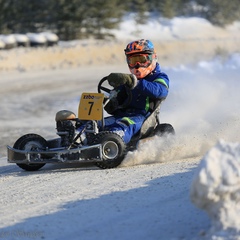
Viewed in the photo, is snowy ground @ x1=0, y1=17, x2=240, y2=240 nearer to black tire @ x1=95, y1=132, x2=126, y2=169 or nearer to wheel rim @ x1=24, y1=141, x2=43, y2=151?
black tire @ x1=95, y1=132, x2=126, y2=169

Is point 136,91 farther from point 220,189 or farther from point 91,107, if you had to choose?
point 220,189

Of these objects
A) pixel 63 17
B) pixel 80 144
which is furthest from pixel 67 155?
pixel 63 17

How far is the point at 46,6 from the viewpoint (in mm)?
42750

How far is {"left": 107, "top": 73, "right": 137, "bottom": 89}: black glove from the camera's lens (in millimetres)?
7688

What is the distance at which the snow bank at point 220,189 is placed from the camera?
13.7 feet

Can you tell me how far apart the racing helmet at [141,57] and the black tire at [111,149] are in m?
1.10

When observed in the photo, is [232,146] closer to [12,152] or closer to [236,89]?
[12,152]

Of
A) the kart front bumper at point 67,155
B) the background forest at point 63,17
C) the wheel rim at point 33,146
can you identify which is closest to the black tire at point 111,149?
the kart front bumper at point 67,155

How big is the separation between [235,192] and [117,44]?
3106 centimetres

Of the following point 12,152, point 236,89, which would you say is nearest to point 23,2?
point 236,89

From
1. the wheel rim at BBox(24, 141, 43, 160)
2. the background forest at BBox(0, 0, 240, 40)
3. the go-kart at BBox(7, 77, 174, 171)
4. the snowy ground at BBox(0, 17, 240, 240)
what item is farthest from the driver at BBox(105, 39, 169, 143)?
the background forest at BBox(0, 0, 240, 40)

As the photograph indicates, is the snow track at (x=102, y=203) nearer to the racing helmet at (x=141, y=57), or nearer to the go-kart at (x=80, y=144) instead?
the go-kart at (x=80, y=144)

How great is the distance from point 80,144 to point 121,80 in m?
0.85

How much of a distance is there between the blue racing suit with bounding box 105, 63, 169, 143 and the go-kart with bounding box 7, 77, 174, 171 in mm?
162
